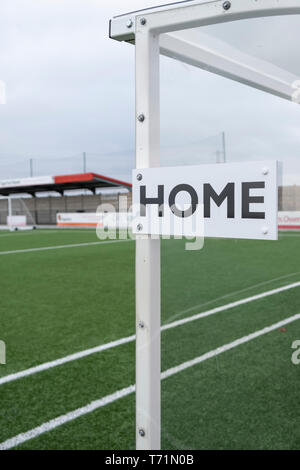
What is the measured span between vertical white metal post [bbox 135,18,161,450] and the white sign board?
0.21ft

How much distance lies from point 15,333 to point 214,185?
3.34 m

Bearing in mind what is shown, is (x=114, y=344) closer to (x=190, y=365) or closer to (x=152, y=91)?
(x=190, y=365)

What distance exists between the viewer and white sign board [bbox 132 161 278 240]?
119 cm

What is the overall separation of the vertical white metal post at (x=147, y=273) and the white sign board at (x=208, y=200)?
6cm

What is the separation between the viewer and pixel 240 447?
1.81 meters

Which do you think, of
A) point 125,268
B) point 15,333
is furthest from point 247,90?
point 125,268

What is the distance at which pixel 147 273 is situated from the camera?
1342 mm

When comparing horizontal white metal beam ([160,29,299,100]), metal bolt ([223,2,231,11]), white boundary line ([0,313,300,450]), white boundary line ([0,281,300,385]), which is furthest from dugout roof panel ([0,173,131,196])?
metal bolt ([223,2,231,11])

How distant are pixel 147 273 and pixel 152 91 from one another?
559 millimetres

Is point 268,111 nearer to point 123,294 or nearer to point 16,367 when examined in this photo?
point 16,367

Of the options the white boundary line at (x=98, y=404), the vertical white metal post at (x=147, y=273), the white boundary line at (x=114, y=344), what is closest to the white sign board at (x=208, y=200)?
the vertical white metal post at (x=147, y=273)

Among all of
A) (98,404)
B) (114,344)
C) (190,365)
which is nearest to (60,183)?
(114,344)

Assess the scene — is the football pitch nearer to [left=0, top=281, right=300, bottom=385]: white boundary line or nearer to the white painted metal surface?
[left=0, top=281, right=300, bottom=385]: white boundary line

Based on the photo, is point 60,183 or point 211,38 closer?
point 211,38
